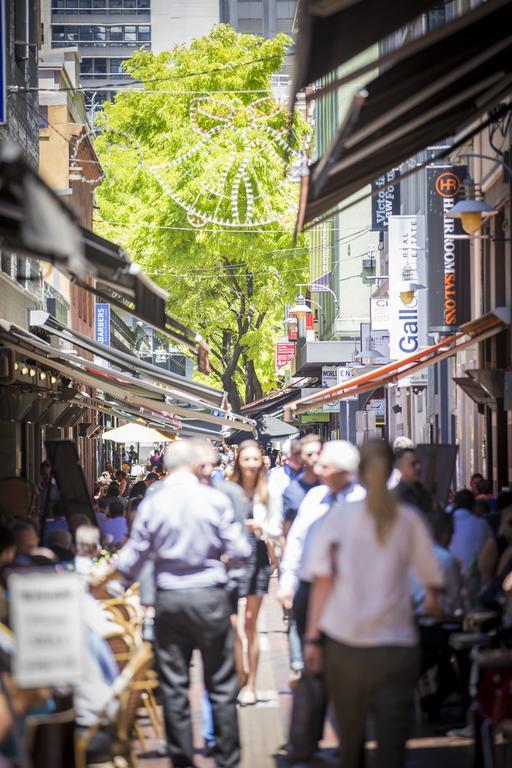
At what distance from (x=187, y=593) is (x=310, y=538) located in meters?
0.76

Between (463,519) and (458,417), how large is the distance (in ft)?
60.0

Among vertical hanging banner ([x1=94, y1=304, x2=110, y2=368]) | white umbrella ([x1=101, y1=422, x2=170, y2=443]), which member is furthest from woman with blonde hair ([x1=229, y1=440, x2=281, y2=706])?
vertical hanging banner ([x1=94, y1=304, x2=110, y2=368])

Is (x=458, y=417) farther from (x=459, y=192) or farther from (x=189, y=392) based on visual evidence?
(x=189, y=392)

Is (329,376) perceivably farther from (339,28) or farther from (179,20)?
(179,20)

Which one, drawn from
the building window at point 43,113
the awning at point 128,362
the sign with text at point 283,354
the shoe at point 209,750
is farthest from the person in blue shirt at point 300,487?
the sign with text at point 283,354

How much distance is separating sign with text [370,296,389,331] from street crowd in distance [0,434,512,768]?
25342 mm

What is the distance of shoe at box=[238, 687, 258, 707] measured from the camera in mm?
11000

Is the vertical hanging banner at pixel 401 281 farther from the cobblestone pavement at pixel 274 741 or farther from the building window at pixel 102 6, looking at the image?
the building window at pixel 102 6

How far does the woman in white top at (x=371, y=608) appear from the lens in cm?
661

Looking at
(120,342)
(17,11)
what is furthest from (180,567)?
(120,342)

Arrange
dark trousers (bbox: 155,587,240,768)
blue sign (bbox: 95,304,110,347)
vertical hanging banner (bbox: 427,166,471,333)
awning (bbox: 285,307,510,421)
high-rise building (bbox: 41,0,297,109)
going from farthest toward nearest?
high-rise building (bbox: 41,0,297,109) < blue sign (bbox: 95,304,110,347) < vertical hanging banner (bbox: 427,166,471,333) < awning (bbox: 285,307,510,421) < dark trousers (bbox: 155,587,240,768)

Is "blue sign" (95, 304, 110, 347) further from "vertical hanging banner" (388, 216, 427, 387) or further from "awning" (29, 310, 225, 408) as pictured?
"awning" (29, 310, 225, 408)

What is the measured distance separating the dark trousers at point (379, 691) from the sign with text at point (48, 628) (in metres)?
1.37

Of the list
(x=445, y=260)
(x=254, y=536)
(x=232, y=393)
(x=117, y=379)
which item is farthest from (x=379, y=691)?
(x=232, y=393)
